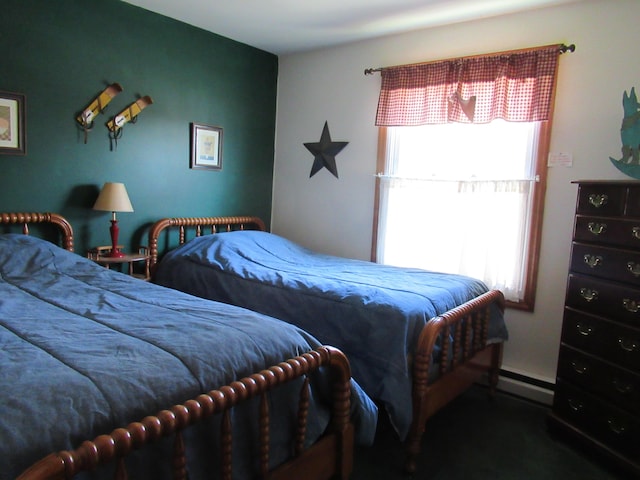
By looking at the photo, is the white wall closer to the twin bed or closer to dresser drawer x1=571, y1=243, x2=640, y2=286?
the twin bed

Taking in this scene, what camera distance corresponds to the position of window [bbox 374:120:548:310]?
116 inches

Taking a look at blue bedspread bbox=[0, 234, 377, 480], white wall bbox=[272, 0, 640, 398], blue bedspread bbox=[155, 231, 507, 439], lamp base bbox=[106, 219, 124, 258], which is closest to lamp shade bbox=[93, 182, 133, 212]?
lamp base bbox=[106, 219, 124, 258]

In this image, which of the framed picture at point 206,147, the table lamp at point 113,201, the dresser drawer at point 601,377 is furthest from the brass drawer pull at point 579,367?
the framed picture at point 206,147

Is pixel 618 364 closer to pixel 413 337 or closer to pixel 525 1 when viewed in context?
pixel 413 337

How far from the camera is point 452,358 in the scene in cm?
237

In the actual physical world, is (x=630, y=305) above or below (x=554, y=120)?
below

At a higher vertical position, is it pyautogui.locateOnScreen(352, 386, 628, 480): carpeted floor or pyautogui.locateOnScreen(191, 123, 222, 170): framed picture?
pyautogui.locateOnScreen(191, 123, 222, 170): framed picture

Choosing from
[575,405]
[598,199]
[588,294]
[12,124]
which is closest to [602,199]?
[598,199]

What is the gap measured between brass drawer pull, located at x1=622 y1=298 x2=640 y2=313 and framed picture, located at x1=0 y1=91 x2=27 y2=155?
3.22 meters

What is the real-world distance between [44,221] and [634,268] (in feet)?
10.2

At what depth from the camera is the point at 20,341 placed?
1403mm

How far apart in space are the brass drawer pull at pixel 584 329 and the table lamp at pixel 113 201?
2.63 metres

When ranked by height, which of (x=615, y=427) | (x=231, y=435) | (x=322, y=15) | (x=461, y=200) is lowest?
(x=615, y=427)

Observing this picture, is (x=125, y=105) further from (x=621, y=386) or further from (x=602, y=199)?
(x=621, y=386)
